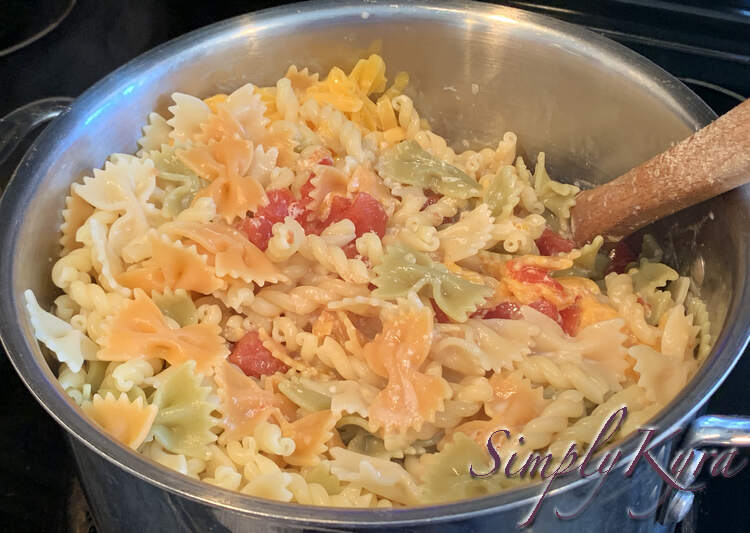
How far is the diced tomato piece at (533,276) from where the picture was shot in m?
1.66

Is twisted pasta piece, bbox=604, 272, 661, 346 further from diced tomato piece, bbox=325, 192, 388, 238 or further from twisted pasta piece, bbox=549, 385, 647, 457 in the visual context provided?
diced tomato piece, bbox=325, 192, 388, 238

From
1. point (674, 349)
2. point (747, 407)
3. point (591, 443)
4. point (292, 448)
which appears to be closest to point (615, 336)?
point (674, 349)

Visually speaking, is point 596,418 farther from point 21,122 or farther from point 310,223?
point 21,122

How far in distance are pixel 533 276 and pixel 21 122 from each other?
1.14m

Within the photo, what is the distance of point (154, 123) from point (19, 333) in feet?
2.28

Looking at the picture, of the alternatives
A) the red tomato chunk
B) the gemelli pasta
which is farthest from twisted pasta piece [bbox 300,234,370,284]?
the red tomato chunk

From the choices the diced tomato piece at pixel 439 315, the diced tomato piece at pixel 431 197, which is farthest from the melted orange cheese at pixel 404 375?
the diced tomato piece at pixel 431 197

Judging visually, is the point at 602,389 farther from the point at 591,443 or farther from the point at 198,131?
the point at 198,131

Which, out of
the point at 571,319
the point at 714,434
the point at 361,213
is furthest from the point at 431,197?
the point at 714,434

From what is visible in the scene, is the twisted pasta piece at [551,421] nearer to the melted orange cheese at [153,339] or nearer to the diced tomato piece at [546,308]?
the diced tomato piece at [546,308]

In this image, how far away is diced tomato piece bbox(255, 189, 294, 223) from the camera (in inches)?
68.0

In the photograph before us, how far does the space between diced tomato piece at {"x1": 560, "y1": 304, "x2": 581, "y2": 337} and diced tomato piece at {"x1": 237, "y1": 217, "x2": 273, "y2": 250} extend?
0.63 metres

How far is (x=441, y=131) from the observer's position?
2.12 metres

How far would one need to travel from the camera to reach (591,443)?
52.1 inches
